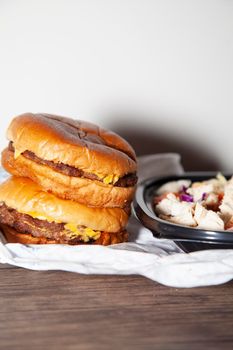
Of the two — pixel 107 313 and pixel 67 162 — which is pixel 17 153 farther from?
pixel 107 313

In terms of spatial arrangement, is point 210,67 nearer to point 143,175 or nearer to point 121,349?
point 143,175

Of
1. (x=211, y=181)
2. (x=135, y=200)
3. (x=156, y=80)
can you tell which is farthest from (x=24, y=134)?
(x=156, y=80)

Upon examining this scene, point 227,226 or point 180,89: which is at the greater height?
point 180,89

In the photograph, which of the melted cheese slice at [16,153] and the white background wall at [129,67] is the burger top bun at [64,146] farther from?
the white background wall at [129,67]

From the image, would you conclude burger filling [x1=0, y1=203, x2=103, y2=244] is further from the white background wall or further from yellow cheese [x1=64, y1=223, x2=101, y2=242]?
the white background wall

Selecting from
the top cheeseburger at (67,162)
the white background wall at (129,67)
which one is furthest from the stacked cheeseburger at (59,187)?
the white background wall at (129,67)

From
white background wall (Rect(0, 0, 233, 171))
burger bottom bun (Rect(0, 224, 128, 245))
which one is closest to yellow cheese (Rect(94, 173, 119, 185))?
burger bottom bun (Rect(0, 224, 128, 245))
